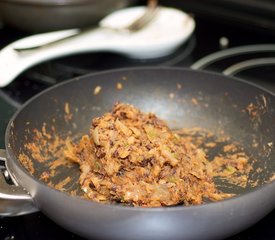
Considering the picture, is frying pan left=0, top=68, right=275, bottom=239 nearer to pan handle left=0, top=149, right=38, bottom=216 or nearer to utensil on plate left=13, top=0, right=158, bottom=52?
pan handle left=0, top=149, right=38, bottom=216

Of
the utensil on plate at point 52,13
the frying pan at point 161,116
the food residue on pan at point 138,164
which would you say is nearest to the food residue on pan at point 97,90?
the frying pan at point 161,116

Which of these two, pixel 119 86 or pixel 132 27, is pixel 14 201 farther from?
pixel 132 27

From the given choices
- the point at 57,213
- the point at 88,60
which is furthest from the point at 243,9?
the point at 57,213

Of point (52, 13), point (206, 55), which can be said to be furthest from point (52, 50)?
point (206, 55)

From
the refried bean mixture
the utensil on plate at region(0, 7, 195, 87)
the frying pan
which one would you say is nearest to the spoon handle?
the utensil on plate at region(0, 7, 195, 87)

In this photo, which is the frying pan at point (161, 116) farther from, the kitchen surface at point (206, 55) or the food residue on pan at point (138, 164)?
the kitchen surface at point (206, 55)

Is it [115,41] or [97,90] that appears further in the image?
[115,41]

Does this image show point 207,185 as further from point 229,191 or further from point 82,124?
point 82,124
